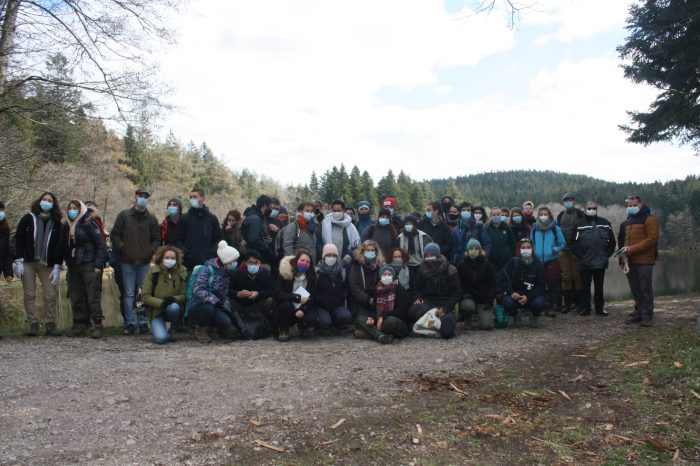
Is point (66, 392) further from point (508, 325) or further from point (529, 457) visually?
point (508, 325)

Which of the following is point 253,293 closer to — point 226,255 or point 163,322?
point 226,255

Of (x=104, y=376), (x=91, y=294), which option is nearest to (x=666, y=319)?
(x=104, y=376)

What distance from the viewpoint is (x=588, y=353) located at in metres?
6.58

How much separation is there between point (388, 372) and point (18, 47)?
8861mm

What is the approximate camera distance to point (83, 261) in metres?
7.91

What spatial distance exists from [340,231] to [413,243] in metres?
1.43

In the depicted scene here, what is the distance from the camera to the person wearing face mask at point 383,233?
30.2 ft

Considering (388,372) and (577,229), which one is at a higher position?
(577,229)

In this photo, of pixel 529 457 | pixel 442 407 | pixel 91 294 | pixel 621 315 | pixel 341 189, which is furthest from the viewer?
pixel 341 189

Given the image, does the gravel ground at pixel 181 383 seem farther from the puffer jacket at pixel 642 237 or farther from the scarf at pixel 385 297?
the puffer jacket at pixel 642 237

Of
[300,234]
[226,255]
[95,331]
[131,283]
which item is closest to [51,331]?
[95,331]

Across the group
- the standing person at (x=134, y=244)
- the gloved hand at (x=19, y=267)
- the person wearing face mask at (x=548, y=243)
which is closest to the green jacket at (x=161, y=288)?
the standing person at (x=134, y=244)

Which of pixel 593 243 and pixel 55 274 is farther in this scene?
pixel 593 243

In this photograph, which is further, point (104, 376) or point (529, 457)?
point (104, 376)
